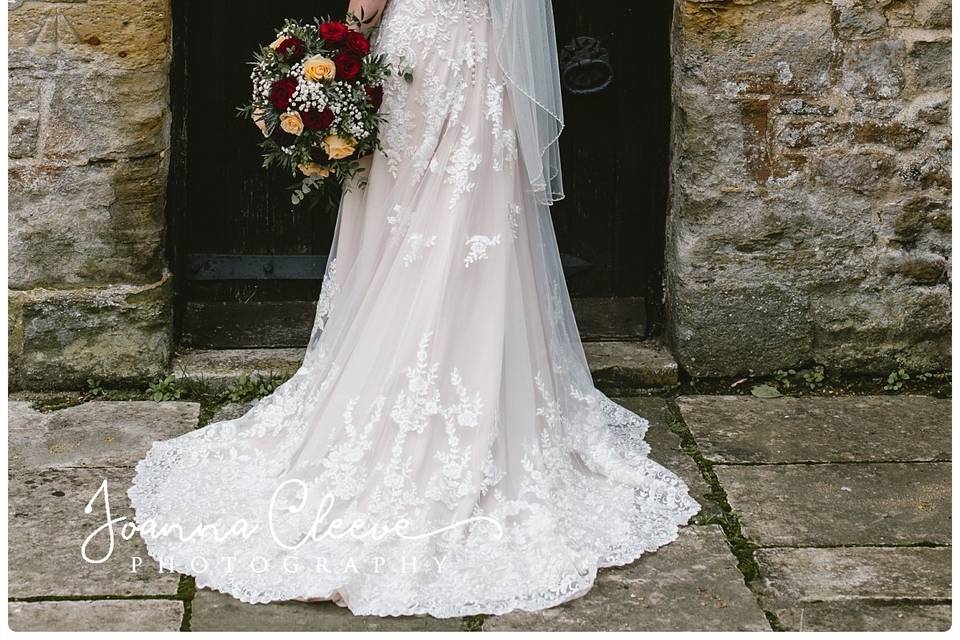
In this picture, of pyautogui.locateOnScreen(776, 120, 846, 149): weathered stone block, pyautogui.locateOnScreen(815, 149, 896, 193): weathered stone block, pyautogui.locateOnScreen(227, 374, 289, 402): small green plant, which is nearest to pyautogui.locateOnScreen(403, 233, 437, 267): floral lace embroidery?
pyautogui.locateOnScreen(227, 374, 289, 402): small green plant

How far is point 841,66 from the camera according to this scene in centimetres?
453

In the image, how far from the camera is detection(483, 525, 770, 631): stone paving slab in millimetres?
3170

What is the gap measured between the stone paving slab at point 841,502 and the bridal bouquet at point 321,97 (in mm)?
1592

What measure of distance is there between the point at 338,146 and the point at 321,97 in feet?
0.53

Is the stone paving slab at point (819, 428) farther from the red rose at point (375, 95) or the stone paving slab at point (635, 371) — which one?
the red rose at point (375, 95)

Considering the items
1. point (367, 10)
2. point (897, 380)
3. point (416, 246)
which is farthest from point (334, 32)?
point (897, 380)

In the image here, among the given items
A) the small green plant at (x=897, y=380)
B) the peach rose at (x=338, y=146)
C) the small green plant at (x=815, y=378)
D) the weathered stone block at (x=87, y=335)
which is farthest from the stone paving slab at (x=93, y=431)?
the small green plant at (x=897, y=380)

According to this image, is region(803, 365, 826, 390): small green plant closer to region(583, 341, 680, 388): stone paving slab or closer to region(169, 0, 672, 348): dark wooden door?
region(583, 341, 680, 388): stone paving slab

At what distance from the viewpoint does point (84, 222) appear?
14.9ft

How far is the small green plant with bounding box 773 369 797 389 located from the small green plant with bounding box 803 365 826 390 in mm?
52

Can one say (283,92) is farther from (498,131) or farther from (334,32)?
(498,131)

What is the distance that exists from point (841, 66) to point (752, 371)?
1.19 metres

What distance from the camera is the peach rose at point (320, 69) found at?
11.4ft

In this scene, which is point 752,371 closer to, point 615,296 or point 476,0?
point 615,296
